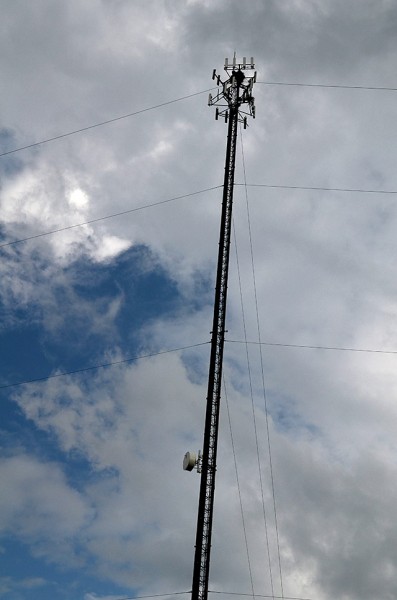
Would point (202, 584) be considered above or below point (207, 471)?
below

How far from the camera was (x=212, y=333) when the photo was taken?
33688 mm

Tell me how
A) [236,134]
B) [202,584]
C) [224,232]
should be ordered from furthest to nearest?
[236,134]
[224,232]
[202,584]

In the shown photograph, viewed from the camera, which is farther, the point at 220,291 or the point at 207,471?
the point at 220,291

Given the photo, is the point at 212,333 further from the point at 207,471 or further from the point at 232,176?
the point at 232,176

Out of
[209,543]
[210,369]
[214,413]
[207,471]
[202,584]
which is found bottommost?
[202,584]

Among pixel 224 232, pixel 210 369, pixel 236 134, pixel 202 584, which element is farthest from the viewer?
pixel 236 134

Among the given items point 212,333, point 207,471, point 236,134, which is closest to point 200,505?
point 207,471

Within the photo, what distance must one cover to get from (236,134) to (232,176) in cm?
316

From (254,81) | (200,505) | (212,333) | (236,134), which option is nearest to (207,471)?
(200,505)

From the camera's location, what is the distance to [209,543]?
29625 mm

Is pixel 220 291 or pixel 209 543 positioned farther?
pixel 220 291

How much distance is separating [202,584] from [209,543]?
187cm

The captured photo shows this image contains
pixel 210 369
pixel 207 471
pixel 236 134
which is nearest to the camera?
pixel 207 471

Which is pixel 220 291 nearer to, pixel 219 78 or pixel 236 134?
pixel 236 134
